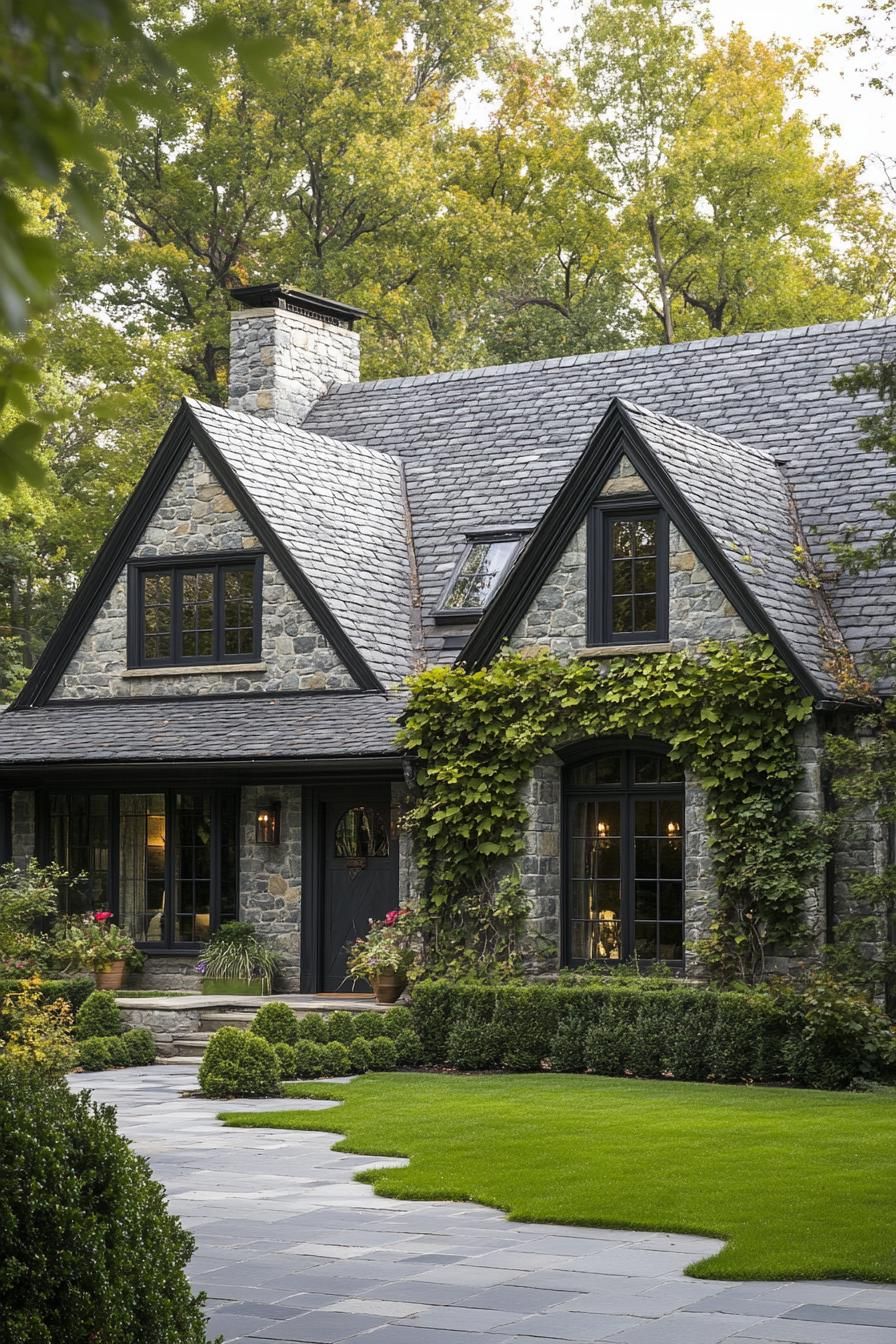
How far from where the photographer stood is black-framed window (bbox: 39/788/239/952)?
20641mm

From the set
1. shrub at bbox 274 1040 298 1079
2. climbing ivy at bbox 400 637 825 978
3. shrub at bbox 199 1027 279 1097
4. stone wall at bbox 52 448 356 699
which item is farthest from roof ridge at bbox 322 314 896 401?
shrub at bbox 199 1027 279 1097

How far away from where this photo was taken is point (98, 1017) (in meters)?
18.3

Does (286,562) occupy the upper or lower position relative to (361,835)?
upper

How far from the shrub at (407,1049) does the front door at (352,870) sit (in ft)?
8.97

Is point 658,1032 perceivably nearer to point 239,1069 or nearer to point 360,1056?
point 360,1056

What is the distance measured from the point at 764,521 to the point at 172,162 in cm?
1885

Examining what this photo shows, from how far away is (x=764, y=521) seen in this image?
727 inches

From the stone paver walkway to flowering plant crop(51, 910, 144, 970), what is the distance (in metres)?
9.00

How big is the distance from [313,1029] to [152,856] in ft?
16.1

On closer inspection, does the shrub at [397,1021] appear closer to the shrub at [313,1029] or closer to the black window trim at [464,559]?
the shrub at [313,1029]

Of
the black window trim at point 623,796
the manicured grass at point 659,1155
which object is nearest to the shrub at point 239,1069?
the manicured grass at point 659,1155

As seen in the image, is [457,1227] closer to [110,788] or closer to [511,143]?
[110,788]

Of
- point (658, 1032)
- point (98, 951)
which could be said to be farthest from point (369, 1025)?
point (98, 951)

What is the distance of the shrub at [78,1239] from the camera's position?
562 centimetres
